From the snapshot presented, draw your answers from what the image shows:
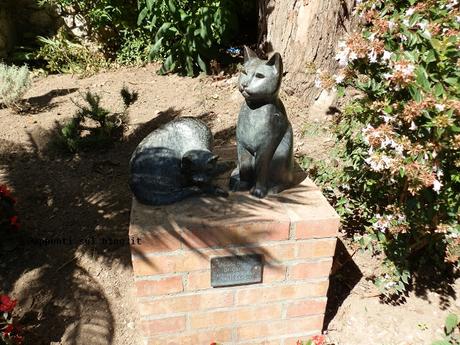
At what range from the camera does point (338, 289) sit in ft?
9.41

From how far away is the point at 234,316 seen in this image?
2.27m

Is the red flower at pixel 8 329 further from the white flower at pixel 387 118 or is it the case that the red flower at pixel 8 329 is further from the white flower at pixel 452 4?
the white flower at pixel 452 4

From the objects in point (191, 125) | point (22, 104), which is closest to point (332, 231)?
point (191, 125)

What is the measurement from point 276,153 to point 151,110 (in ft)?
10.8

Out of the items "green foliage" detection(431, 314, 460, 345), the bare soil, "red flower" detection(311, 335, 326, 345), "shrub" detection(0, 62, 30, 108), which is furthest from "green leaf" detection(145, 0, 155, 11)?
"green foliage" detection(431, 314, 460, 345)

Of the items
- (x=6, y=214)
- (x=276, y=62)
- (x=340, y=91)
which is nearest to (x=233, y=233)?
(x=276, y=62)

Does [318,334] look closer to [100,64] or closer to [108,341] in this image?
[108,341]

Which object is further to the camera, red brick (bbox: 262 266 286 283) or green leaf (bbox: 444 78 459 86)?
red brick (bbox: 262 266 286 283)

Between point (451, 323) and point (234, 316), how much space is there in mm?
1387

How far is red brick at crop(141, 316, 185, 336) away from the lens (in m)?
2.18

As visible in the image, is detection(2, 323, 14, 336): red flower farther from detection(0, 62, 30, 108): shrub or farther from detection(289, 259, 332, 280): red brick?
detection(0, 62, 30, 108): shrub

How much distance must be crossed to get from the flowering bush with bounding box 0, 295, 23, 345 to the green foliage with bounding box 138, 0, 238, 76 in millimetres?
3837

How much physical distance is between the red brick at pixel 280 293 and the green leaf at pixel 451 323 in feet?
2.94

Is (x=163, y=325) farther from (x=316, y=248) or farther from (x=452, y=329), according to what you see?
(x=452, y=329)
